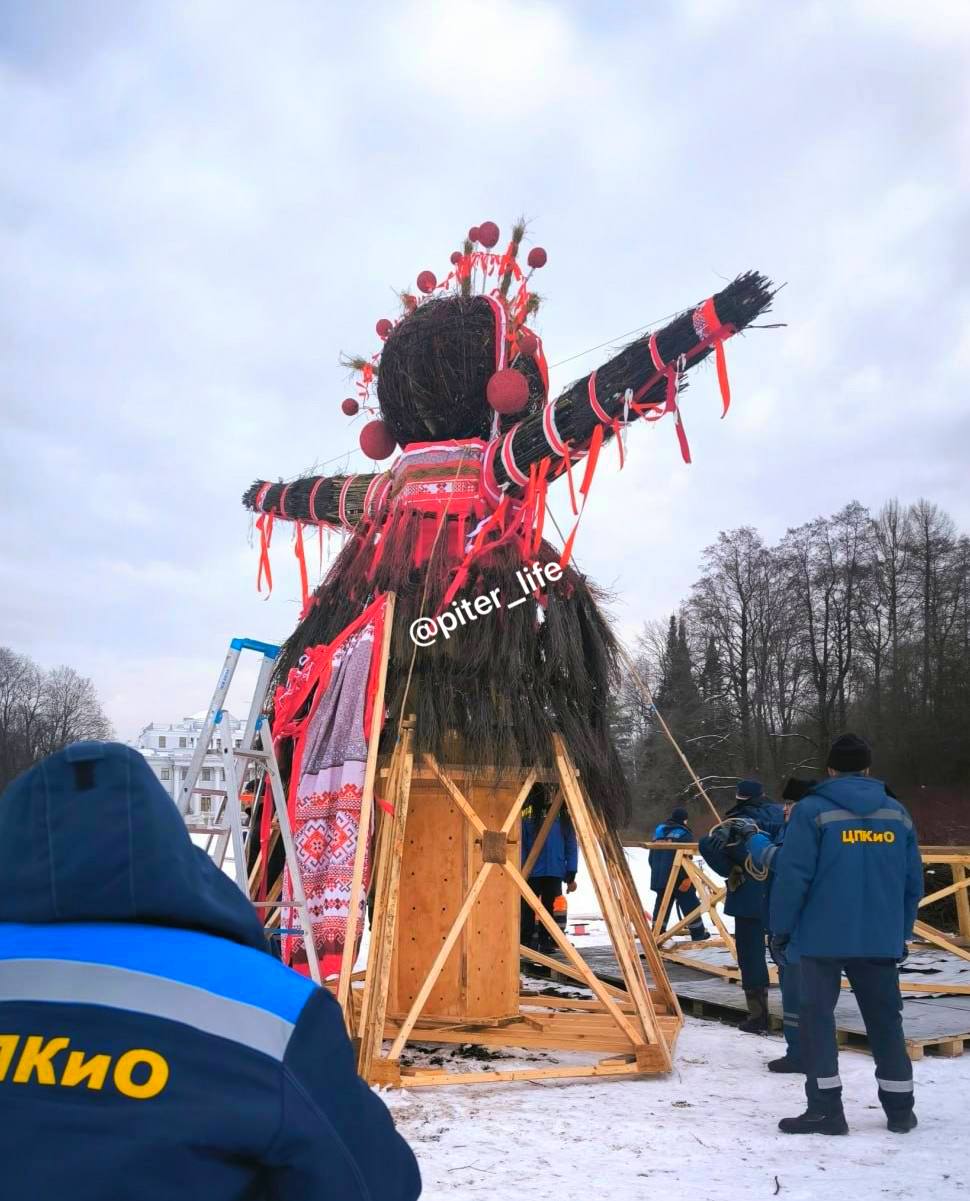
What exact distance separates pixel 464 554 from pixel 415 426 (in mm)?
1348

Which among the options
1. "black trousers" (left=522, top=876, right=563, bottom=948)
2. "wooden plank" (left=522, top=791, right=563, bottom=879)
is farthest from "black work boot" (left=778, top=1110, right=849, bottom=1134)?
"black trousers" (left=522, top=876, right=563, bottom=948)

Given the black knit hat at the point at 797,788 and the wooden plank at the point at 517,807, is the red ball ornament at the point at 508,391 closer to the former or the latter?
the wooden plank at the point at 517,807

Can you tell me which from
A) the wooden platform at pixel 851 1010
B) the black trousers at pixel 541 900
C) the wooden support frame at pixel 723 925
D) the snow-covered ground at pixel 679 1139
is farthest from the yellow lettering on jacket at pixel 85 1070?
the black trousers at pixel 541 900

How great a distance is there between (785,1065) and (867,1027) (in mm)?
1330

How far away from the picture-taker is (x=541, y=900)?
9.70 metres

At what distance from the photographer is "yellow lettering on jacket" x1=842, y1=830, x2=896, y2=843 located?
16.0ft

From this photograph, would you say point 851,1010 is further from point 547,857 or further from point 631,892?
point 547,857

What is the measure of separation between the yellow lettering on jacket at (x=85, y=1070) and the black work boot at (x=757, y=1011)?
656 cm

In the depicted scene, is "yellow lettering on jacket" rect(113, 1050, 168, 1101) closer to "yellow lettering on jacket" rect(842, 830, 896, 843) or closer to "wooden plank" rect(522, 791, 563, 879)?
"yellow lettering on jacket" rect(842, 830, 896, 843)

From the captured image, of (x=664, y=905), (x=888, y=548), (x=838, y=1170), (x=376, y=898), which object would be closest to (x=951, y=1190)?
(x=838, y=1170)

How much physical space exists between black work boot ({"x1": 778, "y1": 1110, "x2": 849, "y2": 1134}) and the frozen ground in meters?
0.05

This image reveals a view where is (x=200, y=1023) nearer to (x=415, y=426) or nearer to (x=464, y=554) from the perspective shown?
(x=464, y=554)

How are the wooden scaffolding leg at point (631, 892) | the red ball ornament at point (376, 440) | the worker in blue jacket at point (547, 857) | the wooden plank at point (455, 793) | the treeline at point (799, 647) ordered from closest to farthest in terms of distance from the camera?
the wooden plank at point (455, 793)
the wooden scaffolding leg at point (631, 892)
the red ball ornament at point (376, 440)
the worker in blue jacket at point (547, 857)
the treeline at point (799, 647)

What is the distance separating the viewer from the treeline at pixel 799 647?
25250mm
